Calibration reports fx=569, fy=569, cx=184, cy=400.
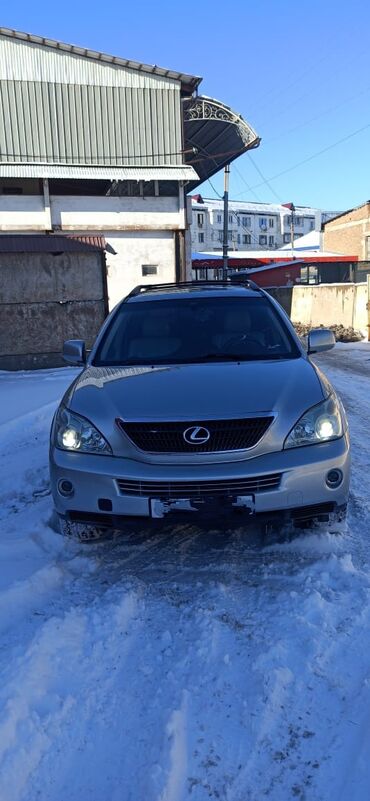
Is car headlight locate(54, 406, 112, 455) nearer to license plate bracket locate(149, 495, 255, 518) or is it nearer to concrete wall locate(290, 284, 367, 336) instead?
license plate bracket locate(149, 495, 255, 518)

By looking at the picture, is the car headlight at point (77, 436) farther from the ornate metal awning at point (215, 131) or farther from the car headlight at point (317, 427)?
the ornate metal awning at point (215, 131)

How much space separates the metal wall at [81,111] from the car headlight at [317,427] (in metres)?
16.9

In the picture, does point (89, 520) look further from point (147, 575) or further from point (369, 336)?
point (369, 336)

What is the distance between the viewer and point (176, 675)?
2.34 metres

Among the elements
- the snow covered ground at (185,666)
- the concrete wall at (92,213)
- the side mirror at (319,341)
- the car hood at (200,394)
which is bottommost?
the snow covered ground at (185,666)

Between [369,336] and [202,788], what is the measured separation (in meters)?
15.7

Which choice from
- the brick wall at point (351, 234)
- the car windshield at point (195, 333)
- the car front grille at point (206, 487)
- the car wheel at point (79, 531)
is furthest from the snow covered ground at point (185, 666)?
the brick wall at point (351, 234)

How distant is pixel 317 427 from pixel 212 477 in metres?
0.68

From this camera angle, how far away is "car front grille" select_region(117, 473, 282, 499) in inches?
116

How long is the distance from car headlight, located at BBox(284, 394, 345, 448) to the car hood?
42 mm

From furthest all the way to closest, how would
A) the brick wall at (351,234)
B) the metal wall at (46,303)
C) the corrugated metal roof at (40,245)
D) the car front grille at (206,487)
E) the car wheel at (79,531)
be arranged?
the brick wall at (351,234), the corrugated metal roof at (40,245), the metal wall at (46,303), the car wheel at (79,531), the car front grille at (206,487)

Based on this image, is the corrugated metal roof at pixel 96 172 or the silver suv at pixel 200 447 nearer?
the silver suv at pixel 200 447

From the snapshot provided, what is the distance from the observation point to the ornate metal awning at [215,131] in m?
18.4

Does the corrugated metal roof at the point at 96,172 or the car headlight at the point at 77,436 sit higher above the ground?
the corrugated metal roof at the point at 96,172
